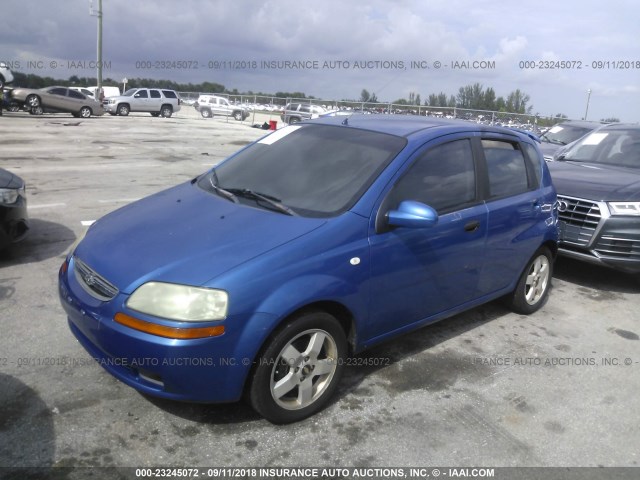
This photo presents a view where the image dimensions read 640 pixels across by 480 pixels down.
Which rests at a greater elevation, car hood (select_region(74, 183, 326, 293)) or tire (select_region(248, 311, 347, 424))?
car hood (select_region(74, 183, 326, 293))

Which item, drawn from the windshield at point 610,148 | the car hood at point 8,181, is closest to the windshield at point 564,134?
the windshield at point 610,148

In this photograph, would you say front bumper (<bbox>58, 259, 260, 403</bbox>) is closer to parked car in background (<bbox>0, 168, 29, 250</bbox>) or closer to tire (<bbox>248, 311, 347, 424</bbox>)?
tire (<bbox>248, 311, 347, 424</bbox>)

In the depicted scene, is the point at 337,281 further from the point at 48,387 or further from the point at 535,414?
the point at 48,387

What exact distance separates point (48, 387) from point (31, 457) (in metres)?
0.64

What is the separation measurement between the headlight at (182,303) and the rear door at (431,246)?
3.32 feet

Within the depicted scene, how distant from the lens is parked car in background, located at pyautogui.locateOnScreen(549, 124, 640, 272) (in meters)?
5.39

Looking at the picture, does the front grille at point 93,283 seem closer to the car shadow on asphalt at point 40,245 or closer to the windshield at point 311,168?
the windshield at point 311,168

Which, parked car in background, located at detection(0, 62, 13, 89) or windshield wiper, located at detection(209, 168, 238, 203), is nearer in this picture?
windshield wiper, located at detection(209, 168, 238, 203)

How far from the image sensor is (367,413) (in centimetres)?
318

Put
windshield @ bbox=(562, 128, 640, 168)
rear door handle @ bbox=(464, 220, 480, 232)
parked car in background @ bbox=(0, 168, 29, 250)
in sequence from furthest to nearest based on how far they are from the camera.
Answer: windshield @ bbox=(562, 128, 640, 168)
parked car in background @ bbox=(0, 168, 29, 250)
rear door handle @ bbox=(464, 220, 480, 232)

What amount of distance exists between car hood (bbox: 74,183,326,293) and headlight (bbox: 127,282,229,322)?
51mm

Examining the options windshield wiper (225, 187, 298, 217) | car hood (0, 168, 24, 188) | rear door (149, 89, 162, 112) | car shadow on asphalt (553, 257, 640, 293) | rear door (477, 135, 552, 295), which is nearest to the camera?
windshield wiper (225, 187, 298, 217)

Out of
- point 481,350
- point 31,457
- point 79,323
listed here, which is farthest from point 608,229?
point 31,457

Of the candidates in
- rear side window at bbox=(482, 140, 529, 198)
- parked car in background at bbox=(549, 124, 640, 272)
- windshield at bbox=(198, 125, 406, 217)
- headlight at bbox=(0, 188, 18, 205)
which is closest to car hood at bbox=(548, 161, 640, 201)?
parked car in background at bbox=(549, 124, 640, 272)
